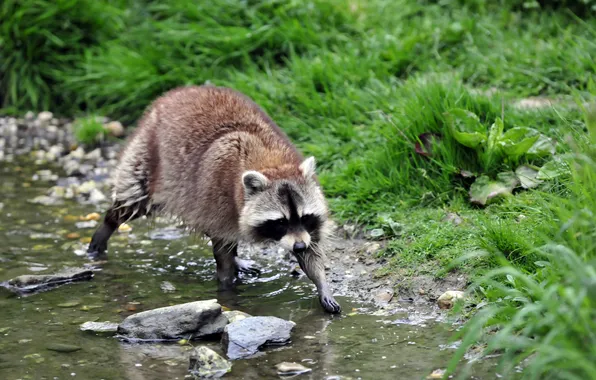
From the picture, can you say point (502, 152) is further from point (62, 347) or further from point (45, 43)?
point (45, 43)

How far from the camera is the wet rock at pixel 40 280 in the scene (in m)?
4.97

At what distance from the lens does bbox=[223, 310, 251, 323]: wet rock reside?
171 inches

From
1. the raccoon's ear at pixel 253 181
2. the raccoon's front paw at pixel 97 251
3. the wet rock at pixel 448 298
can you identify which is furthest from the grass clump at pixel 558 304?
the raccoon's front paw at pixel 97 251

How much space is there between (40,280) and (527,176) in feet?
9.71

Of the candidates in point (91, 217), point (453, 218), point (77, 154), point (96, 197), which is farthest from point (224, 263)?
point (77, 154)

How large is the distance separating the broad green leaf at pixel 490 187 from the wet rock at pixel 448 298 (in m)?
0.93

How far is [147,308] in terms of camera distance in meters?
4.75

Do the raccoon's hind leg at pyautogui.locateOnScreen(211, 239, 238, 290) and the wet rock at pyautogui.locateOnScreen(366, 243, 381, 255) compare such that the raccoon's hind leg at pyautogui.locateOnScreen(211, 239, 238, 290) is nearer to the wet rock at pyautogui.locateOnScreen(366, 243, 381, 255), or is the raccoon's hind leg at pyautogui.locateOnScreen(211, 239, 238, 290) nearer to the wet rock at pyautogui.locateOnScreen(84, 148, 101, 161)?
the wet rock at pyautogui.locateOnScreen(366, 243, 381, 255)

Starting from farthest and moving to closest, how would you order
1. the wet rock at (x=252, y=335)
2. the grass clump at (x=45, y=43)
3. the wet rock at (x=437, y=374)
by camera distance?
the grass clump at (x=45, y=43), the wet rock at (x=252, y=335), the wet rock at (x=437, y=374)

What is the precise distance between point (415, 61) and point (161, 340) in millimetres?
3800

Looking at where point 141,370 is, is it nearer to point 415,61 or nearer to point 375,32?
point 415,61

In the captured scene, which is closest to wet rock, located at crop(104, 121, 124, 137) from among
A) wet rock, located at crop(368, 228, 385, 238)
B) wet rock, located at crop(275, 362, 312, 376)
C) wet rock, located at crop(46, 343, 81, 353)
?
wet rock, located at crop(368, 228, 385, 238)

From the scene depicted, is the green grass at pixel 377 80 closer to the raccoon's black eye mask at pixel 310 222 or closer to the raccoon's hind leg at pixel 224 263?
the raccoon's black eye mask at pixel 310 222

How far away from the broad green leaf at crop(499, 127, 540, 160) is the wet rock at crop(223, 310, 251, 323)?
1999 millimetres
